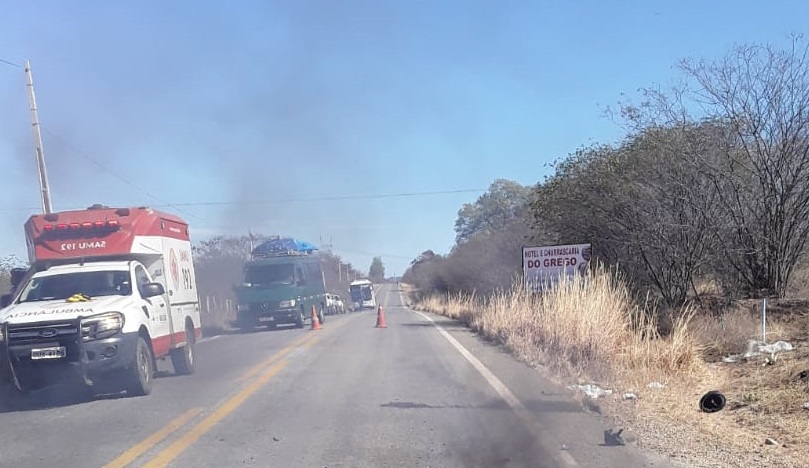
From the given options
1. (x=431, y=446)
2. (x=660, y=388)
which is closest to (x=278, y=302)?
(x=660, y=388)

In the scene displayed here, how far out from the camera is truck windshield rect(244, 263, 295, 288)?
29.0 meters

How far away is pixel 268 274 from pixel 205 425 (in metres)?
20.8

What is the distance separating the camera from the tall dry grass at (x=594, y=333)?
1155cm

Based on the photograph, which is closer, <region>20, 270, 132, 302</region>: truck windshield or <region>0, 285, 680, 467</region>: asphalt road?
<region>0, 285, 680, 467</region>: asphalt road

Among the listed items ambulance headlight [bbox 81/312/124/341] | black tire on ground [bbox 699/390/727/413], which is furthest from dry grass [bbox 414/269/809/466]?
ambulance headlight [bbox 81/312/124/341]

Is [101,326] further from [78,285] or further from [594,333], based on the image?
[594,333]

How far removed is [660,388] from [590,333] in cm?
280

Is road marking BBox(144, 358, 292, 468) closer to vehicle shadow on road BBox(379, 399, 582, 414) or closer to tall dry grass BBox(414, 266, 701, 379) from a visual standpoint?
vehicle shadow on road BBox(379, 399, 582, 414)

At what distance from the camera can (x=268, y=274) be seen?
1153 inches

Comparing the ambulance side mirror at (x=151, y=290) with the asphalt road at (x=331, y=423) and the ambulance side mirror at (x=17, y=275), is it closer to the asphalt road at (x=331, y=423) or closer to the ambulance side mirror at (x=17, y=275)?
the asphalt road at (x=331, y=423)

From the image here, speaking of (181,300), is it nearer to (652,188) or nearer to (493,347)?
(493,347)

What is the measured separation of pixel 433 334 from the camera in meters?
22.4

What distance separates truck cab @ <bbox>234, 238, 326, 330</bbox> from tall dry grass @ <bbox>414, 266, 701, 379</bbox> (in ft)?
36.7

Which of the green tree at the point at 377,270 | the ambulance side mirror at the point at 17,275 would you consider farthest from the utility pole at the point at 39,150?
the green tree at the point at 377,270
